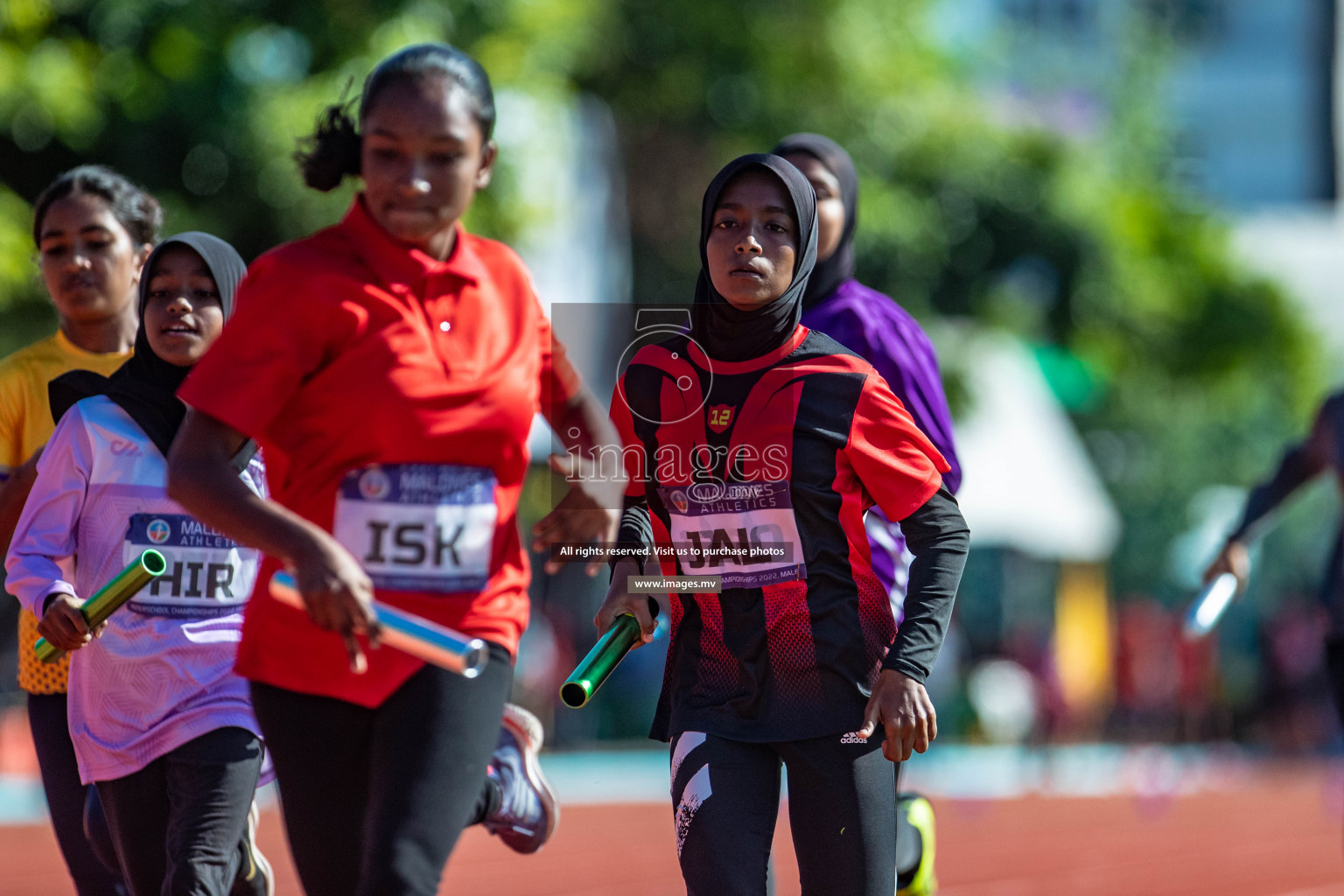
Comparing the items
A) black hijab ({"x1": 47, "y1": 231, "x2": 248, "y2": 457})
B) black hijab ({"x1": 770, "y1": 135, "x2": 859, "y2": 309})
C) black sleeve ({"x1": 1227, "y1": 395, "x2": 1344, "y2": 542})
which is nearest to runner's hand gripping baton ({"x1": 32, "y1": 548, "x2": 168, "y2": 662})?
black hijab ({"x1": 47, "y1": 231, "x2": 248, "y2": 457})

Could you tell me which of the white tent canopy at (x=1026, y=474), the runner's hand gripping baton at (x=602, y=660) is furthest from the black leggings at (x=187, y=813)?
the white tent canopy at (x=1026, y=474)

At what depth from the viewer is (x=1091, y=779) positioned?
71.3 ft

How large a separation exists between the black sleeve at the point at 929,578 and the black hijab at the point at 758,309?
0.50 metres

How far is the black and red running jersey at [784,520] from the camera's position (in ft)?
→ 12.8

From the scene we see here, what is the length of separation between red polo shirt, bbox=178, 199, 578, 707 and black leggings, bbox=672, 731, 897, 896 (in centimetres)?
63

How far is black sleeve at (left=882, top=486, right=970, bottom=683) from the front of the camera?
12.3 feet

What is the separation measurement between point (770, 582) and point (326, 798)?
3.59 feet

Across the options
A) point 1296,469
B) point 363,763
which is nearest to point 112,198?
point 363,763

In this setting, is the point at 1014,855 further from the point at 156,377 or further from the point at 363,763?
the point at 363,763

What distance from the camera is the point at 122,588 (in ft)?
13.2

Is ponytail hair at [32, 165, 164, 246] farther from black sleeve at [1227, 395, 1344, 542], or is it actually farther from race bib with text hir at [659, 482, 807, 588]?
black sleeve at [1227, 395, 1344, 542]

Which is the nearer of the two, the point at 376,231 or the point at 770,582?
the point at 376,231

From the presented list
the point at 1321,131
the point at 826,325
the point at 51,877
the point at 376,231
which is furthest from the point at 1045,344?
the point at 1321,131

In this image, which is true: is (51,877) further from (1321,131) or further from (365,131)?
(1321,131)
